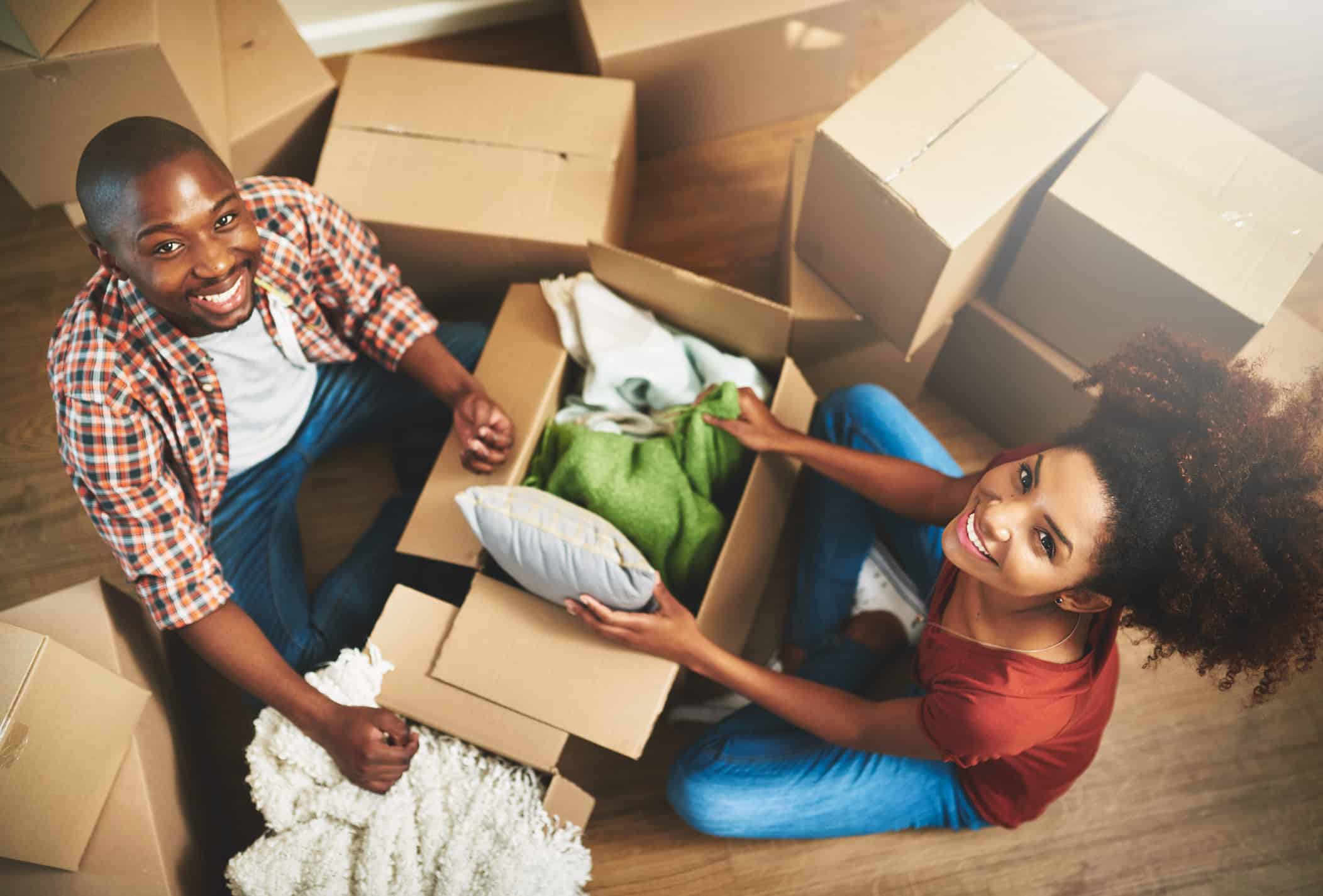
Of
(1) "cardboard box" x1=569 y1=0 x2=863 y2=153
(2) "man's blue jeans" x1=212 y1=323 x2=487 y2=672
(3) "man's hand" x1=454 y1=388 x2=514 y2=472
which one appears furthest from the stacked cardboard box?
(2) "man's blue jeans" x1=212 y1=323 x2=487 y2=672

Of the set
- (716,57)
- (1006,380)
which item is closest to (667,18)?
(716,57)

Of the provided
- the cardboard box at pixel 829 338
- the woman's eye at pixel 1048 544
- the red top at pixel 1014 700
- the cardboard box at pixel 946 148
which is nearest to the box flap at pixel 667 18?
the cardboard box at pixel 829 338

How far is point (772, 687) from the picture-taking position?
914mm

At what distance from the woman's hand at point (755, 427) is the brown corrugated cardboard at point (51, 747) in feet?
2.30

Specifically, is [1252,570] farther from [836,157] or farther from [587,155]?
[587,155]

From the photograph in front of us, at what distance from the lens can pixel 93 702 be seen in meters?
0.84

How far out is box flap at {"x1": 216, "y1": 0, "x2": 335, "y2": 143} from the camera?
1.20 m

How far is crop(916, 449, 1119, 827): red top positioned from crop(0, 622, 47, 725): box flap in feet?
2.79

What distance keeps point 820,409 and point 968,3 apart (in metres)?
0.53

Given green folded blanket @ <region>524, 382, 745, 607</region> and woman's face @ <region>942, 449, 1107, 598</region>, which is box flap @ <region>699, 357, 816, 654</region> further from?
woman's face @ <region>942, 449, 1107, 598</region>

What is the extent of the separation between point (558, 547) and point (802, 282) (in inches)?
21.3

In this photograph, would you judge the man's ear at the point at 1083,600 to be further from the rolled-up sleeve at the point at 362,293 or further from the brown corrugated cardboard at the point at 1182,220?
the rolled-up sleeve at the point at 362,293

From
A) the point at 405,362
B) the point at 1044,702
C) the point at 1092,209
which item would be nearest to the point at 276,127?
the point at 405,362

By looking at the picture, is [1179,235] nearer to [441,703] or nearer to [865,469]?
[865,469]
